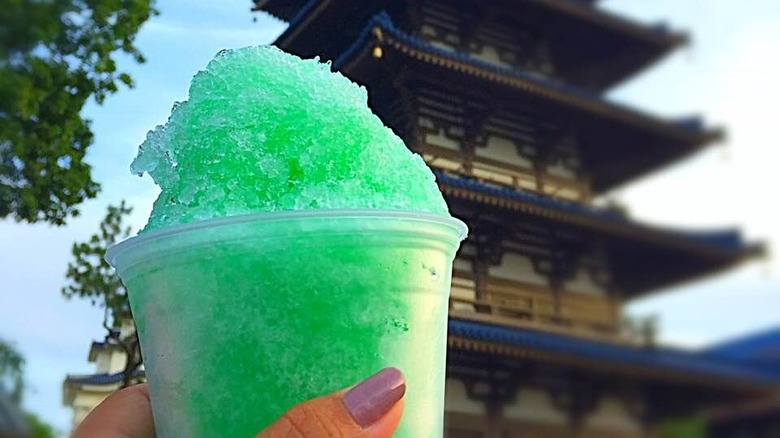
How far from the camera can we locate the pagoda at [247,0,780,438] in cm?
546

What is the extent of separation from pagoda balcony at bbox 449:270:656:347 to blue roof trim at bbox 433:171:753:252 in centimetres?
61

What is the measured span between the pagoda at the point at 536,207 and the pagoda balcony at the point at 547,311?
0.02 metres

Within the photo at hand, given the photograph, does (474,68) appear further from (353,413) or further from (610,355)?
(353,413)

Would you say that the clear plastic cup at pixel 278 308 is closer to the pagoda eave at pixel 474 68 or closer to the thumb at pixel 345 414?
the thumb at pixel 345 414

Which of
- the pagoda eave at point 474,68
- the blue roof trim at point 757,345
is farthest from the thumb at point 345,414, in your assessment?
the blue roof trim at point 757,345

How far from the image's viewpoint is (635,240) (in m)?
6.48

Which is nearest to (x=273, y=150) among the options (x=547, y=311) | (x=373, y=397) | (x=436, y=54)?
(x=373, y=397)

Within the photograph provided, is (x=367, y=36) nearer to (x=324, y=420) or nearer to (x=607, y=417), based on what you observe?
(x=607, y=417)

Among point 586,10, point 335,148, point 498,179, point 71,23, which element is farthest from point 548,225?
point 335,148

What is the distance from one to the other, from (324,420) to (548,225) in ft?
18.0

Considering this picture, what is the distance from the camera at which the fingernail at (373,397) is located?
60 cm

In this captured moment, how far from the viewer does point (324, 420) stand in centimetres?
60

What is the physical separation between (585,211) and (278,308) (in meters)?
5.58

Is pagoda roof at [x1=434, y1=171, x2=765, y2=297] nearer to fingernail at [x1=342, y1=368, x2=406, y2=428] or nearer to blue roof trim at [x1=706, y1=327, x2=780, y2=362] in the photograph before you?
blue roof trim at [x1=706, y1=327, x2=780, y2=362]
